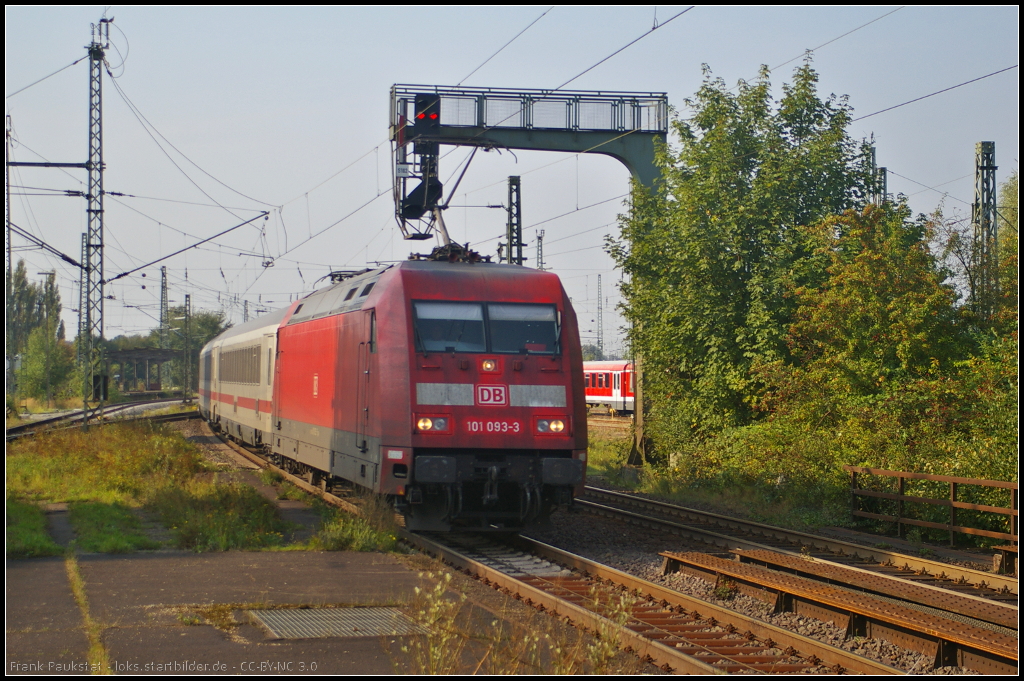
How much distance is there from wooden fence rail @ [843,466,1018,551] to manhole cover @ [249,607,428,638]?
7571mm

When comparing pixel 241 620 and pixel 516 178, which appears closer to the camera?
pixel 241 620

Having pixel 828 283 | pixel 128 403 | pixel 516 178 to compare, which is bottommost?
pixel 128 403

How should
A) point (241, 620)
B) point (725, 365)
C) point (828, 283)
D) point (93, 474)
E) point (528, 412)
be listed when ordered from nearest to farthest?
point (241, 620)
point (528, 412)
point (93, 474)
point (828, 283)
point (725, 365)

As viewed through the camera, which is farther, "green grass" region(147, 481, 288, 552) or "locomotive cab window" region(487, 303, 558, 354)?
"locomotive cab window" region(487, 303, 558, 354)

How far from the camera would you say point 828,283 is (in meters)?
18.5

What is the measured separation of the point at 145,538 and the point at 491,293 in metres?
5.11

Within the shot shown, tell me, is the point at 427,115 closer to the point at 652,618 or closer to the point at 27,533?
the point at 27,533

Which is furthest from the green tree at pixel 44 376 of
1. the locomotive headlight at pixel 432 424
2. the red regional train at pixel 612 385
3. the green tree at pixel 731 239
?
the locomotive headlight at pixel 432 424

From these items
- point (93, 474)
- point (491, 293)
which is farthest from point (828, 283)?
point (93, 474)

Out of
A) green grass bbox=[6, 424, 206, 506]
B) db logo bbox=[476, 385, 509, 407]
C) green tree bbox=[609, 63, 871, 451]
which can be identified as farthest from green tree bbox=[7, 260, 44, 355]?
db logo bbox=[476, 385, 509, 407]

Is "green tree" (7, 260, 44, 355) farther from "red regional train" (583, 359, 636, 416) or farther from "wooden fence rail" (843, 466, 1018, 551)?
"wooden fence rail" (843, 466, 1018, 551)

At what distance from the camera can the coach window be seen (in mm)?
11859

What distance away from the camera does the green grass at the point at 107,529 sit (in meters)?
11.0

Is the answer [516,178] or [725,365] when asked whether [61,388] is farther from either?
[725,365]
